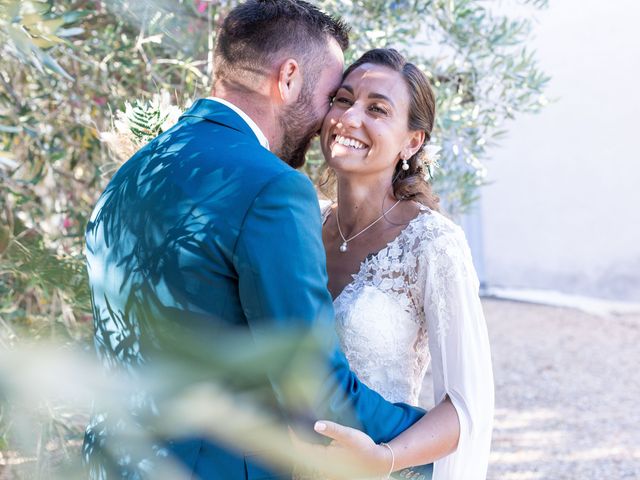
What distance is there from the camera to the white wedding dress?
2166mm

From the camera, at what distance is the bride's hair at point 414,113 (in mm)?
2584

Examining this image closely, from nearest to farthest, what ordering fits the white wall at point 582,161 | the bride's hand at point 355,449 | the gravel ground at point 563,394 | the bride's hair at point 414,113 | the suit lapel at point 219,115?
the bride's hand at point 355,449
the suit lapel at point 219,115
the bride's hair at point 414,113
the gravel ground at point 563,394
the white wall at point 582,161

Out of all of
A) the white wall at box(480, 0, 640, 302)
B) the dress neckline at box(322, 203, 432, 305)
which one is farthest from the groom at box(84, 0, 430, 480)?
the white wall at box(480, 0, 640, 302)

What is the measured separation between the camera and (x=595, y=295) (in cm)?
977

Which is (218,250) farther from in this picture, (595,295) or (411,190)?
(595,295)

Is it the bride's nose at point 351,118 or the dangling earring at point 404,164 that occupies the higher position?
the bride's nose at point 351,118

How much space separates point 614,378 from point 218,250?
631 cm

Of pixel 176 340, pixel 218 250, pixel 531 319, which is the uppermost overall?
pixel 218 250

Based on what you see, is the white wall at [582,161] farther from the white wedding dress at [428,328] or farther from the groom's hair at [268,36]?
the groom's hair at [268,36]

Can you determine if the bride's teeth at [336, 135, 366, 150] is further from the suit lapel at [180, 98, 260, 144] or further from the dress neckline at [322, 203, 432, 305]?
the suit lapel at [180, 98, 260, 144]

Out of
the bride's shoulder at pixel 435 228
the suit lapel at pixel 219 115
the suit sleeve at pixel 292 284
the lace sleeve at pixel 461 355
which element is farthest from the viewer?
the bride's shoulder at pixel 435 228

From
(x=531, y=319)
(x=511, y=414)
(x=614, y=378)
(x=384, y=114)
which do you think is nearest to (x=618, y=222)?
(x=531, y=319)

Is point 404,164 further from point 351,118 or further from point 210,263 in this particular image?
point 210,263

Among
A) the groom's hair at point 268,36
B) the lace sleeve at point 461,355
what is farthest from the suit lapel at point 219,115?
the lace sleeve at point 461,355
